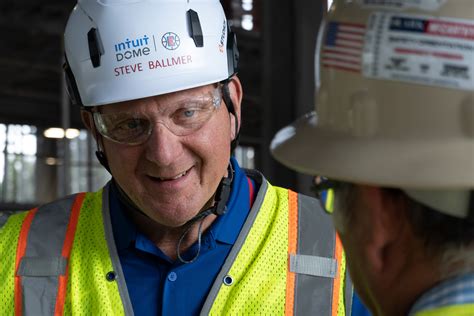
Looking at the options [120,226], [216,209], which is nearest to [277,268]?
[216,209]

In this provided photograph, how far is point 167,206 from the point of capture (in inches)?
91.9

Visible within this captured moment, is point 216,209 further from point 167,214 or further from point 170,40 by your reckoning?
point 170,40

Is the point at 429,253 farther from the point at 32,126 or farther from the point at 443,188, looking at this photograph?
the point at 32,126

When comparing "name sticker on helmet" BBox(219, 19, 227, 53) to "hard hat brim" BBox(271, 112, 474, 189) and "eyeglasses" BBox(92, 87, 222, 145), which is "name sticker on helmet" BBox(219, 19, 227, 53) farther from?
"hard hat brim" BBox(271, 112, 474, 189)

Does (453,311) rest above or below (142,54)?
below

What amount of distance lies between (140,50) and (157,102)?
0.54 feet

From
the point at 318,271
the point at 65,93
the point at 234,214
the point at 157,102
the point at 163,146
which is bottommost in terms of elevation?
the point at 65,93

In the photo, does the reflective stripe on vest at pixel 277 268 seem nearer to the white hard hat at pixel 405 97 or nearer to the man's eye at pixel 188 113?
the man's eye at pixel 188 113

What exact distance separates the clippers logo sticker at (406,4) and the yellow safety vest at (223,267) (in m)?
1.25

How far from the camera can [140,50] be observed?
236cm

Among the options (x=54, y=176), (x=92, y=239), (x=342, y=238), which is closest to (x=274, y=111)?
(x=92, y=239)

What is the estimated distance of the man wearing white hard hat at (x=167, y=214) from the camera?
2330mm

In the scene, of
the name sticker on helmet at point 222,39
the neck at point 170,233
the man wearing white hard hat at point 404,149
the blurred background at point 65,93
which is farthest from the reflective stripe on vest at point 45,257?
the blurred background at point 65,93

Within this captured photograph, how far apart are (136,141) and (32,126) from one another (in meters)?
17.8
